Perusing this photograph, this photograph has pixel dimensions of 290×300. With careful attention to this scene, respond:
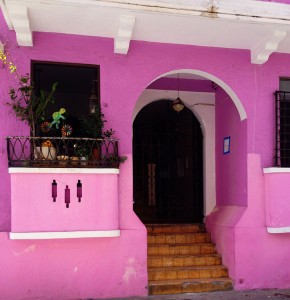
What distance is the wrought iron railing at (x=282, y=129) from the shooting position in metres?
7.33

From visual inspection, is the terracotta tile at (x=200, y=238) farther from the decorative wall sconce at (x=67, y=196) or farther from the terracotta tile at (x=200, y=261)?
the decorative wall sconce at (x=67, y=196)

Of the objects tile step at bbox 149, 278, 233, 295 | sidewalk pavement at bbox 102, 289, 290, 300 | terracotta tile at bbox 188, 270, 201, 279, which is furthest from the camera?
terracotta tile at bbox 188, 270, 201, 279

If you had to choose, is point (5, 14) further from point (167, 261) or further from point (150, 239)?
point (167, 261)

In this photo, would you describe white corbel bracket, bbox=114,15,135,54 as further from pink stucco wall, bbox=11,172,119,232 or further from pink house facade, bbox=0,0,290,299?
pink stucco wall, bbox=11,172,119,232

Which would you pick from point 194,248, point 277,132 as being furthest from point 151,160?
point 277,132

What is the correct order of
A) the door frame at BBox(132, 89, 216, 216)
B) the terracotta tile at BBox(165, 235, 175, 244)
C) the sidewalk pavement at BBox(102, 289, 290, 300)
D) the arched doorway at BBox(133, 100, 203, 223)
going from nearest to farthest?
the sidewalk pavement at BBox(102, 289, 290, 300) < the terracotta tile at BBox(165, 235, 175, 244) < the door frame at BBox(132, 89, 216, 216) < the arched doorway at BBox(133, 100, 203, 223)

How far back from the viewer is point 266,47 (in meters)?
6.98

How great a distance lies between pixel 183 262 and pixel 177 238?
57cm

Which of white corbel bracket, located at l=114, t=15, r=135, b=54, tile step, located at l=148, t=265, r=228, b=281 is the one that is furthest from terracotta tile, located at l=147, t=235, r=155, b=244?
white corbel bracket, located at l=114, t=15, r=135, b=54

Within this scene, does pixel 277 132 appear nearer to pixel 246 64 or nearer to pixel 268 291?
pixel 246 64

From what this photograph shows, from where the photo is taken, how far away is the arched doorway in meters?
8.85

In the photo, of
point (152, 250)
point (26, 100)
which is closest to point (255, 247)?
point (152, 250)

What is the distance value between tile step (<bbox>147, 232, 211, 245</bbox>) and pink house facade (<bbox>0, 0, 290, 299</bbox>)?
205 mm

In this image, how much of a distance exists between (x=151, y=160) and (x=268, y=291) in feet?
11.3
